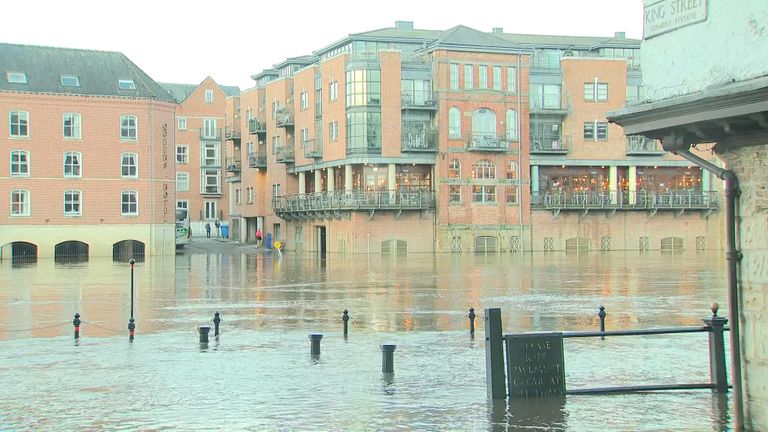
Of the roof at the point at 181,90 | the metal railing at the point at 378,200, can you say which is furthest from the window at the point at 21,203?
the roof at the point at 181,90

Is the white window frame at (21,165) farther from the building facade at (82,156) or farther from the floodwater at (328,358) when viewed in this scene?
the floodwater at (328,358)

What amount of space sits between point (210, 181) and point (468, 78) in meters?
48.2

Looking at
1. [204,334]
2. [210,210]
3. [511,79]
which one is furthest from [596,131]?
[204,334]

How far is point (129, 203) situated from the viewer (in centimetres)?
6844

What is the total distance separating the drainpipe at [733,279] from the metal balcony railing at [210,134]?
10386 cm

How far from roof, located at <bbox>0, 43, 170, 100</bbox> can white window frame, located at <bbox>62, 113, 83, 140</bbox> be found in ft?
5.19

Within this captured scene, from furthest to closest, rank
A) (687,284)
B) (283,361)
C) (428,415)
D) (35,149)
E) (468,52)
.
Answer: (468,52) < (35,149) < (687,284) < (283,361) < (428,415)

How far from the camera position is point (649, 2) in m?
11.4

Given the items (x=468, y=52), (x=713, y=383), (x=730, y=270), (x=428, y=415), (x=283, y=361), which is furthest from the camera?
(x=468, y=52)

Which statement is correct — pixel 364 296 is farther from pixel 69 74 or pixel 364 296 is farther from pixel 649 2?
pixel 69 74

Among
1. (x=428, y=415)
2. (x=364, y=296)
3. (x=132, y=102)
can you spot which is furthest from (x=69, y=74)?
(x=428, y=415)

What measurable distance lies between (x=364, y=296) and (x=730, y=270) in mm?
22338

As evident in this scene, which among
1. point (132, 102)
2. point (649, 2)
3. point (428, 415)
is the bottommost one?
point (428, 415)

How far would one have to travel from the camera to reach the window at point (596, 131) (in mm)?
77062
